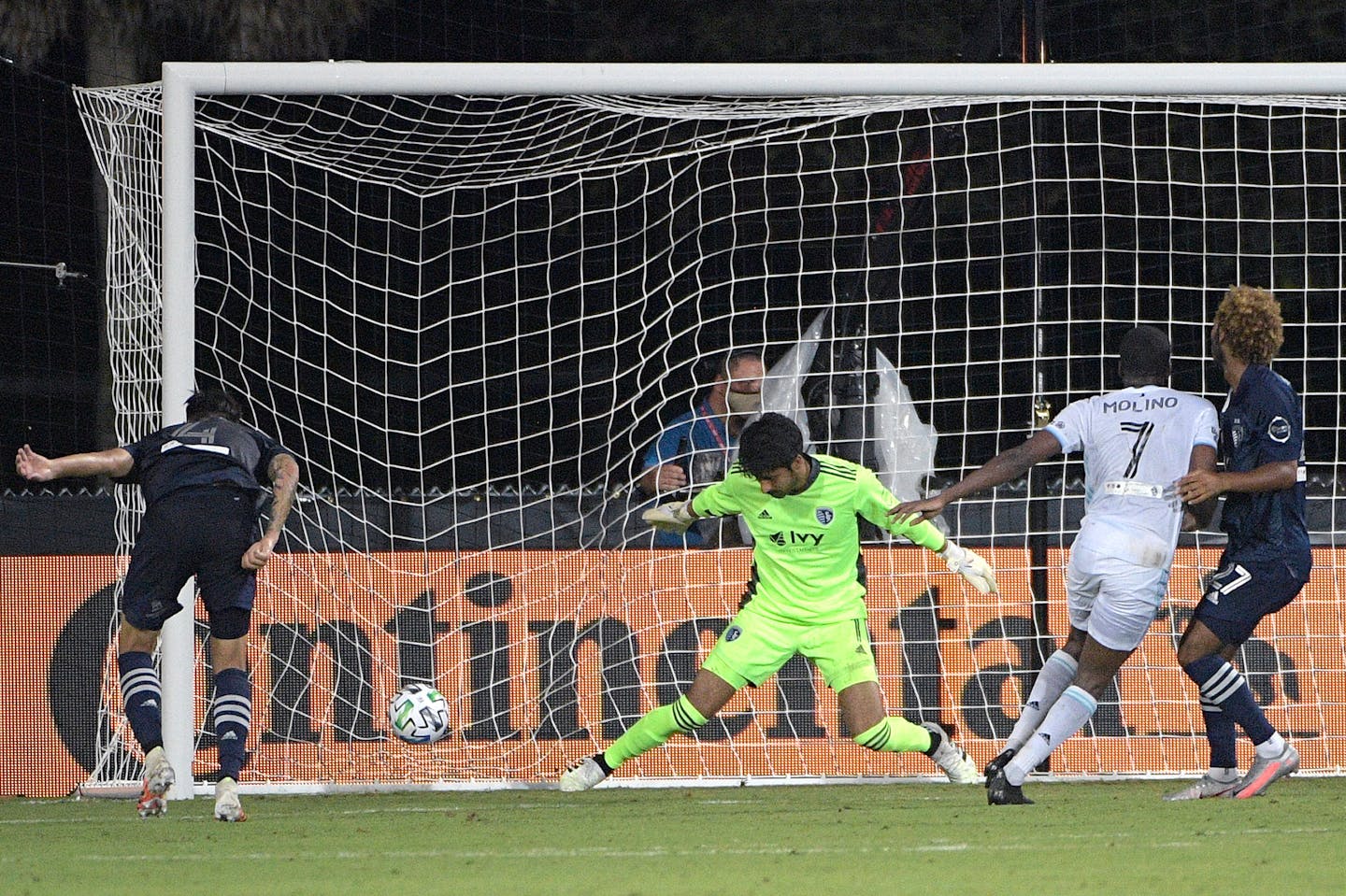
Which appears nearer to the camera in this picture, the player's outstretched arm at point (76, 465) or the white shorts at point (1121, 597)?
the white shorts at point (1121, 597)

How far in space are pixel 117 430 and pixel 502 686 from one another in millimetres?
2181

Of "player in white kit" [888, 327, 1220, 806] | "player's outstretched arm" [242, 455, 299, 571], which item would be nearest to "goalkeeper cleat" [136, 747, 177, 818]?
"player's outstretched arm" [242, 455, 299, 571]

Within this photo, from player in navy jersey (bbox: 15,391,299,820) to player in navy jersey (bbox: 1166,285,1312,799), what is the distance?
3.55 metres

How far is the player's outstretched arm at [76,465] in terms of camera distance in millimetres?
7379

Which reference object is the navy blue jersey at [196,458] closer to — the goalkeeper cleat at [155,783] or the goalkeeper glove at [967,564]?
the goalkeeper cleat at [155,783]

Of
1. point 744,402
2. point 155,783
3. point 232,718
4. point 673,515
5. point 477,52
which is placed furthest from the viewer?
point 477,52

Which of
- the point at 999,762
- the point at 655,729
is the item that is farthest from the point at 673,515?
the point at 999,762

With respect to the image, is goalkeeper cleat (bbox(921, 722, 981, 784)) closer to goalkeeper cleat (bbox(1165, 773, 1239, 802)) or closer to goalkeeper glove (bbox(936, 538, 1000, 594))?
goalkeeper glove (bbox(936, 538, 1000, 594))

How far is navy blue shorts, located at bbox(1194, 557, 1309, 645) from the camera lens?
Result: 23.7ft

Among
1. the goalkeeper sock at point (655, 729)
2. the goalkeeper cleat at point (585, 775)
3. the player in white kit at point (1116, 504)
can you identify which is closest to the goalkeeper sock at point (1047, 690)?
the player in white kit at point (1116, 504)

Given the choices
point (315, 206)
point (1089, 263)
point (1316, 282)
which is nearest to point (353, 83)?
point (315, 206)

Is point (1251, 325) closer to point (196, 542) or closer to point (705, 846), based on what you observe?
point (705, 846)

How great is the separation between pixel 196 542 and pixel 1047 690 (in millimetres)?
3290

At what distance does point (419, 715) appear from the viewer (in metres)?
8.30
